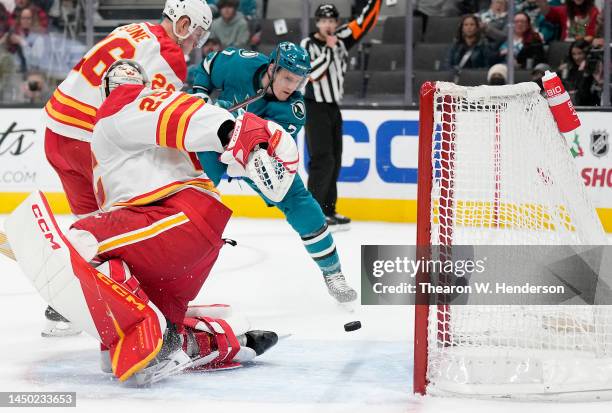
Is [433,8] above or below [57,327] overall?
above

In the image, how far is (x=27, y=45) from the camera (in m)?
6.99

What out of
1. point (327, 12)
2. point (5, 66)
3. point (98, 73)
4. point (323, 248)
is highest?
point (98, 73)

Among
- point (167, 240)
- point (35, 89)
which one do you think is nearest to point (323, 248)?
point (167, 240)

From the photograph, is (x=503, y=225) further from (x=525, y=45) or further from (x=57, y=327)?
(x=525, y=45)

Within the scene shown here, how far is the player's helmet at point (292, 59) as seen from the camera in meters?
3.46

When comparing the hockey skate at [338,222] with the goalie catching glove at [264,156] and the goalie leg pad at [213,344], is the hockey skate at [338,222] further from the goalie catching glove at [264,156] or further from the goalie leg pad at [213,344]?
the goalie catching glove at [264,156]

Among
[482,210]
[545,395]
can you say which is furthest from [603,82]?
[545,395]

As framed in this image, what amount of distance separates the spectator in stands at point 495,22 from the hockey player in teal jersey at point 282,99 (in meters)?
2.95

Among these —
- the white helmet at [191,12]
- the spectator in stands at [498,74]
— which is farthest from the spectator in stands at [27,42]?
the white helmet at [191,12]

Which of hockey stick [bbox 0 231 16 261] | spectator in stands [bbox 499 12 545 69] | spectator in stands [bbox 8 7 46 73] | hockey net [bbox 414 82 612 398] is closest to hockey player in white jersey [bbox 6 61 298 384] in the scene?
hockey stick [bbox 0 231 16 261]

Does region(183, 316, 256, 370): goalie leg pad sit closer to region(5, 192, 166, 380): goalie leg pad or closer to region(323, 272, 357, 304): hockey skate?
region(5, 192, 166, 380): goalie leg pad

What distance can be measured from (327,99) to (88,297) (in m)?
3.83

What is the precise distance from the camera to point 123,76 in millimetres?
2592

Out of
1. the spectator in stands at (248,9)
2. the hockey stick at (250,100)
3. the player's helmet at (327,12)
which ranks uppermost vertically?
the hockey stick at (250,100)
